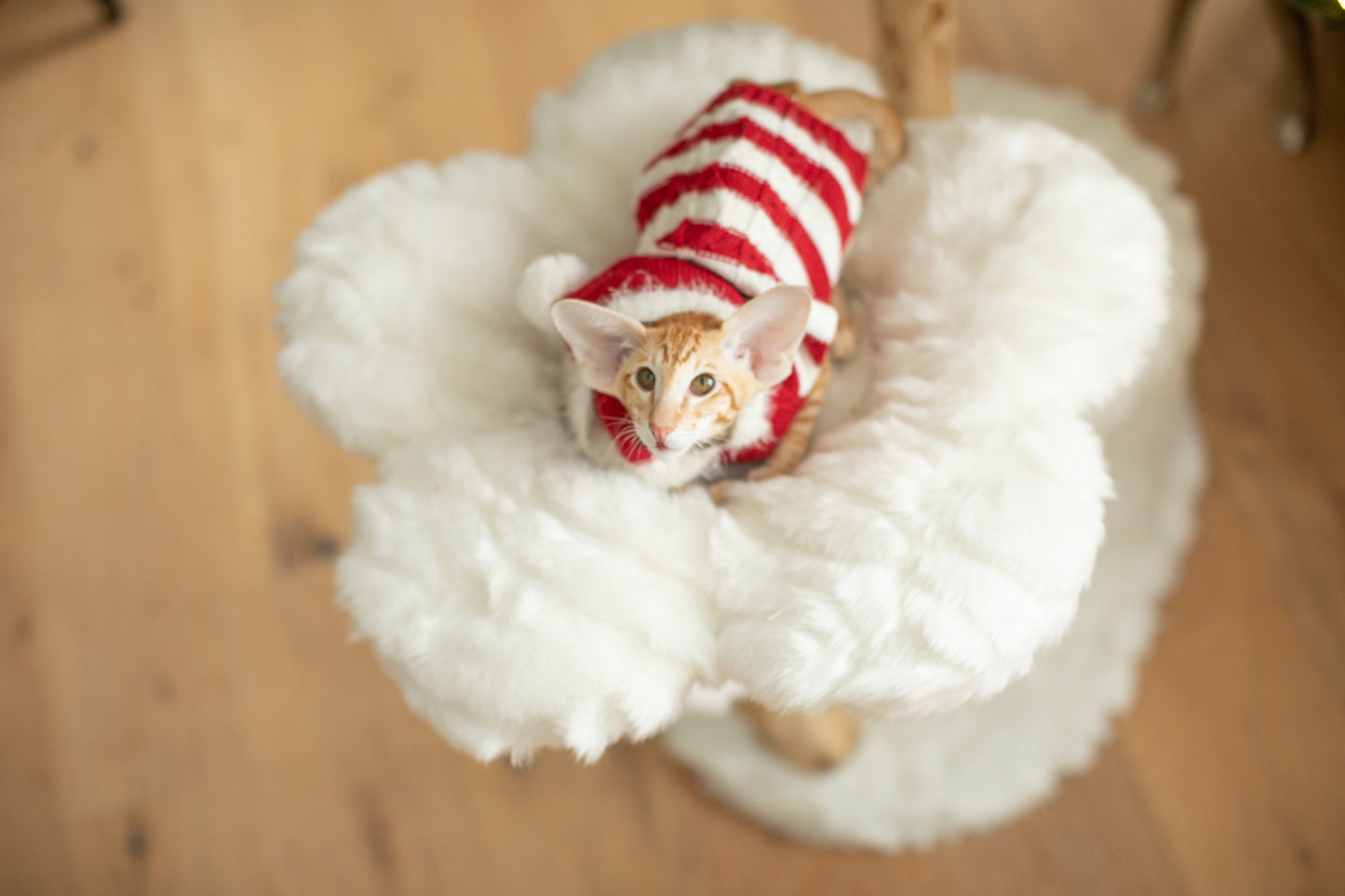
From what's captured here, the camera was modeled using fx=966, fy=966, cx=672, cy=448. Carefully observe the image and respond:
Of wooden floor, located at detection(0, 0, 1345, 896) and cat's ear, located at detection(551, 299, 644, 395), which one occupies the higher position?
cat's ear, located at detection(551, 299, 644, 395)

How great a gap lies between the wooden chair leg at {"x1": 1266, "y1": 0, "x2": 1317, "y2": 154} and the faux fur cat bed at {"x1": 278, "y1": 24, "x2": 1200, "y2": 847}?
17.1 inches

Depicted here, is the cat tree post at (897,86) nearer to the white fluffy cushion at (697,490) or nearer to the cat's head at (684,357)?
the white fluffy cushion at (697,490)

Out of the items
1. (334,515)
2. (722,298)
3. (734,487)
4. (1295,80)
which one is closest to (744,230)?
(722,298)

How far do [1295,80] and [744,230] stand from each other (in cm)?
93

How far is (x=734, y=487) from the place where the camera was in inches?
31.9

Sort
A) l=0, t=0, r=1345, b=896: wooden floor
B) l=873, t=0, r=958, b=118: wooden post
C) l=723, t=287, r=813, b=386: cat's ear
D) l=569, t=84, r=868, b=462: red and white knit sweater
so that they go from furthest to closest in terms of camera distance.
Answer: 1. l=0, t=0, r=1345, b=896: wooden floor
2. l=873, t=0, r=958, b=118: wooden post
3. l=569, t=84, r=868, b=462: red and white knit sweater
4. l=723, t=287, r=813, b=386: cat's ear

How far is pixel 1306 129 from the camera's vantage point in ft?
4.19

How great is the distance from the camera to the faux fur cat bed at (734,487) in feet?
2.32

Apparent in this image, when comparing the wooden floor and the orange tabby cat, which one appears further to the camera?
the wooden floor

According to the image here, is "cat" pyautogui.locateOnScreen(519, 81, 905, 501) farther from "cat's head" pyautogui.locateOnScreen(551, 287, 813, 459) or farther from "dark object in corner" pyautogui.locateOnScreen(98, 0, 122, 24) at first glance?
Result: "dark object in corner" pyautogui.locateOnScreen(98, 0, 122, 24)

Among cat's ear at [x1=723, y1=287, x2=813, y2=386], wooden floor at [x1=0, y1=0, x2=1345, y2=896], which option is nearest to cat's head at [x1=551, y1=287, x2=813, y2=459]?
cat's ear at [x1=723, y1=287, x2=813, y2=386]

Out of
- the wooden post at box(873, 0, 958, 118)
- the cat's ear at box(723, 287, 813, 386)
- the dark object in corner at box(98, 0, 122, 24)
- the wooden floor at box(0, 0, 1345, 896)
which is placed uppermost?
the dark object in corner at box(98, 0, 122, 24)

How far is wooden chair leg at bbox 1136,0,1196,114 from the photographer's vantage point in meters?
1.23

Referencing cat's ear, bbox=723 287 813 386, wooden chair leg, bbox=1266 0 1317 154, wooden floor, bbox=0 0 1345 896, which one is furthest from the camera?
wooden chair leg, bbox=1266 0 1317 154
